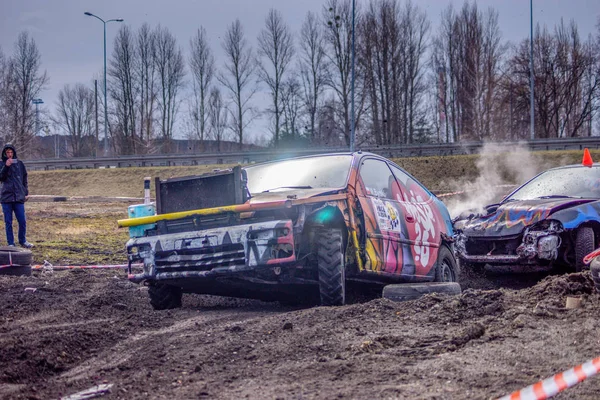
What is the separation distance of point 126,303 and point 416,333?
3.52 m

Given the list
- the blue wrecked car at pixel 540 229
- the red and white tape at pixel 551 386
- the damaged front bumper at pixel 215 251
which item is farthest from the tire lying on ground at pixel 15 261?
the red and white tape at pixel 551 386

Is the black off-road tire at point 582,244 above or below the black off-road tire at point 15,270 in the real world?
above

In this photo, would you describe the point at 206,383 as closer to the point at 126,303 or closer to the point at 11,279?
the point at 126,303

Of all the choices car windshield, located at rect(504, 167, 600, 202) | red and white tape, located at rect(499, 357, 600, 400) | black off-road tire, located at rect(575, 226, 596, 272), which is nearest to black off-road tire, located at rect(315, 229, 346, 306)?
red and white tape, located at rect(499, 357, 600, 400)

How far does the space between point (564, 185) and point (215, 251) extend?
5.69m

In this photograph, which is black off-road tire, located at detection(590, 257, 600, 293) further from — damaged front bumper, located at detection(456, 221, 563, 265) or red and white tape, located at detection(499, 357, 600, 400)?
damaged front bumper, located at detection(456, 221, 563, 265)

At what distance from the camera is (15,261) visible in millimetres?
10000

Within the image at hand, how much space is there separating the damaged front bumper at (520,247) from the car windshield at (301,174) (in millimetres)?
2951

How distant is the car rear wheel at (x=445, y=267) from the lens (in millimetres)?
8398

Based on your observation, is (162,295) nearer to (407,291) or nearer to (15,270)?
(407,291)

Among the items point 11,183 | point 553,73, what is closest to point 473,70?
point 553,73

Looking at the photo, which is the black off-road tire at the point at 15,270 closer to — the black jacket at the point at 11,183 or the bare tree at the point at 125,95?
the black jacket at the point at 11,183

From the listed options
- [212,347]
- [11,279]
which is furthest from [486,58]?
[212,347]

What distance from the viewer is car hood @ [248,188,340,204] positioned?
6.58 meters
